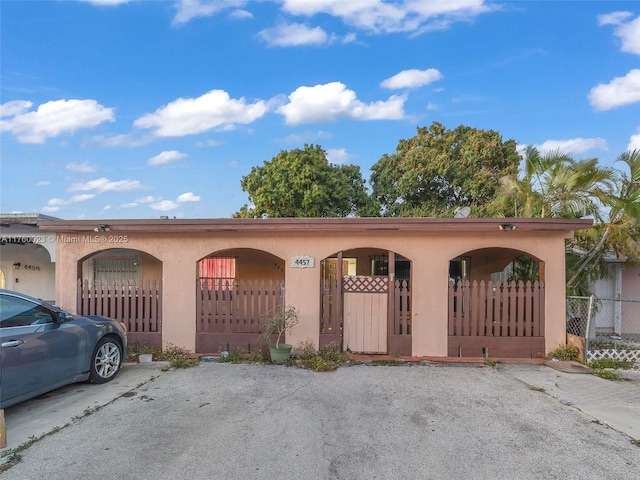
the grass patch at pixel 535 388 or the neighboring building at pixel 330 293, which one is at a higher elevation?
the neighboring building at pixel 330 293

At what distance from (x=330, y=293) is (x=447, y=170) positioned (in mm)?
13218

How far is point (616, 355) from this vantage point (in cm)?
692

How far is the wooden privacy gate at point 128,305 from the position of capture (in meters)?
7.44

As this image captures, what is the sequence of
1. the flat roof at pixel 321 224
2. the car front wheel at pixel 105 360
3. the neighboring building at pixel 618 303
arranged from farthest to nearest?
the neighboring building at pixel 618 303
the flat roof at pixel 321 224
the car front wheel at pixel 105 360

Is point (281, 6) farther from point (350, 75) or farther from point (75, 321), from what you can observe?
point (75, 321)

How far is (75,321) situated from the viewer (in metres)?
5.21

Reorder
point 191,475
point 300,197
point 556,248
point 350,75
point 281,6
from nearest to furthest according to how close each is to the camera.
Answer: point 191,475, point 556,248, point 281,6, point 350,75, point 300,197

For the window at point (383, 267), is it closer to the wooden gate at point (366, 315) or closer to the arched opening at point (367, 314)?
the arched opening at point (367, 314)

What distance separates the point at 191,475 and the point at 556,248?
720 centimetres

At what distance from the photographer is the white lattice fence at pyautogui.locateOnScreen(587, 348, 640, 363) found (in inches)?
270

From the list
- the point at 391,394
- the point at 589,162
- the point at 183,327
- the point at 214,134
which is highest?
the point at 214,134

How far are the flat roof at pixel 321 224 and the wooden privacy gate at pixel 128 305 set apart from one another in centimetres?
119

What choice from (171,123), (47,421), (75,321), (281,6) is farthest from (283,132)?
(47,421)

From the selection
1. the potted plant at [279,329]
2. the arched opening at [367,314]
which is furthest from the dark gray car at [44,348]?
the arched opening at [367,314]
